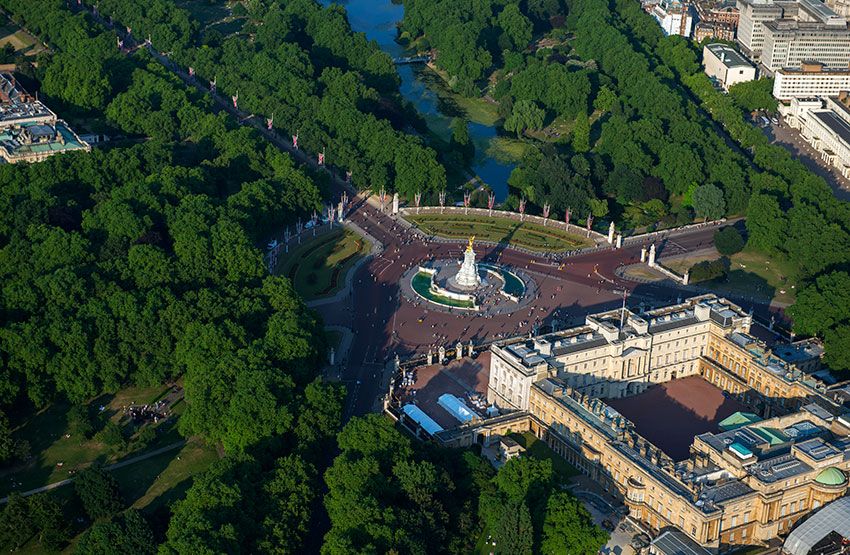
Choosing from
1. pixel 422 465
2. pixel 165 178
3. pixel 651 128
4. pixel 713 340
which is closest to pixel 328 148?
pixel 165 178

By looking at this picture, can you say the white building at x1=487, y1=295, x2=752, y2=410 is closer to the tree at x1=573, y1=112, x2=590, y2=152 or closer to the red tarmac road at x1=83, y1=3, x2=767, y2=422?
the red tarmac road at x1=83, y1=3, x2=767, y2=422

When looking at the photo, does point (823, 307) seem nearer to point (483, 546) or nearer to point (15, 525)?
point (483, 546)

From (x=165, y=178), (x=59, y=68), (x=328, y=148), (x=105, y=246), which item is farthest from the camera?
(x=59, y=68)

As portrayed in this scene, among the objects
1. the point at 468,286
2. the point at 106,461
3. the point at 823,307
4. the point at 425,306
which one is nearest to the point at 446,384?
the point at 425,306

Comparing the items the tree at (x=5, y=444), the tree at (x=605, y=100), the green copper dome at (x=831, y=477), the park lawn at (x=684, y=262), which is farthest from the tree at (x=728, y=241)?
the tree at (x=5, y=444)

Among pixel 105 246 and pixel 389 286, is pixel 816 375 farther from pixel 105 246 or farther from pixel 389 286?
pixel 105 246

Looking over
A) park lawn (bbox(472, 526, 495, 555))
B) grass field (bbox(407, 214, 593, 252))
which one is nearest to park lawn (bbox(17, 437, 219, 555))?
park lawn (bbox(472, 526, 495, 555))

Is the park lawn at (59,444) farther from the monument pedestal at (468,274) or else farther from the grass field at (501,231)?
the grass field at (501,231)
